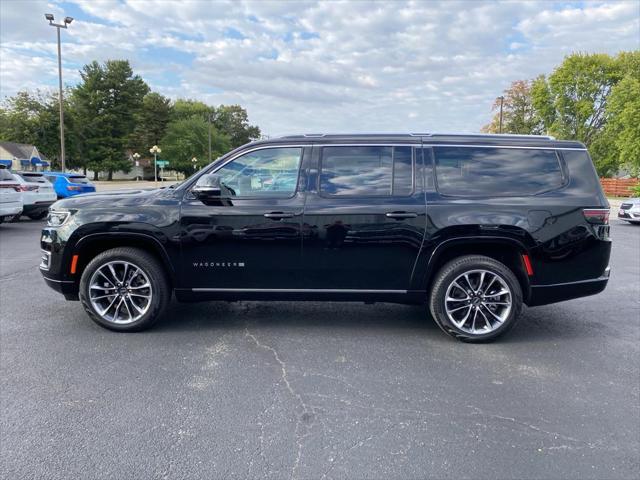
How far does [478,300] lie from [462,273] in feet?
1.01

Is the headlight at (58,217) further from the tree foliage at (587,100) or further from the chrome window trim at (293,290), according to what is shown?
the tree foliage at (587,100)

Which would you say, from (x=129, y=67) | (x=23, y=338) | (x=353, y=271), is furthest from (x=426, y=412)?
(x=129, y=67)

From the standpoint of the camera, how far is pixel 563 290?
422 centimetres

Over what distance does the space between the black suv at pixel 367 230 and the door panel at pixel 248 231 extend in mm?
11

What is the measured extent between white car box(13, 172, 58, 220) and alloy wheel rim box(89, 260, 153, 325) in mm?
10502

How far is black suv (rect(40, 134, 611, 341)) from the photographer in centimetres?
411

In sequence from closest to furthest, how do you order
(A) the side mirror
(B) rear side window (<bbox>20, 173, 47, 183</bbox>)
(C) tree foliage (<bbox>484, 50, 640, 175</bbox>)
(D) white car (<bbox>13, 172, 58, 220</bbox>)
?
(A) the side mirror
(D) white car (<bbox>13, 172, 58, 220</bbox>)
(B) rear side window (<bbox>20, 173, 47, 183</bbox>)
(C) tree foliage (<bbox>484, 50, 640, 175</bbox>)

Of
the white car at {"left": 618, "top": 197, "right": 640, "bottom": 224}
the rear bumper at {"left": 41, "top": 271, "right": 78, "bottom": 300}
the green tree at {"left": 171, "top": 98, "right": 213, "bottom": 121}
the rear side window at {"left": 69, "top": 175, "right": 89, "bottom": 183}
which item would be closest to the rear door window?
the rear side window at {"left": 69, "top": 175, "right": 89, "bottom": 183}

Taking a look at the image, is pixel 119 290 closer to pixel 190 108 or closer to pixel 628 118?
pixel 628 118

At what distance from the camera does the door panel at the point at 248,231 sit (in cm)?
414

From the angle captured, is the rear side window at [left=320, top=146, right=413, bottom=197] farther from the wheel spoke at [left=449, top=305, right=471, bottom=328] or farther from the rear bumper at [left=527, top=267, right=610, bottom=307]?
the rear bumper at [left=527, top=267, right=610, bottom=307]

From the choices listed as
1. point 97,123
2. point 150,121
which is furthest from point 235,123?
point 97,123

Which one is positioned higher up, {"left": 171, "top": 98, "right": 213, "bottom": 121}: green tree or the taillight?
{"left": 171, "top": 98, "right": 213, "bottom": 121}: green tree

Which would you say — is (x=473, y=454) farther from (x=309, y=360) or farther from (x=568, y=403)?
(x=309, y=360)
